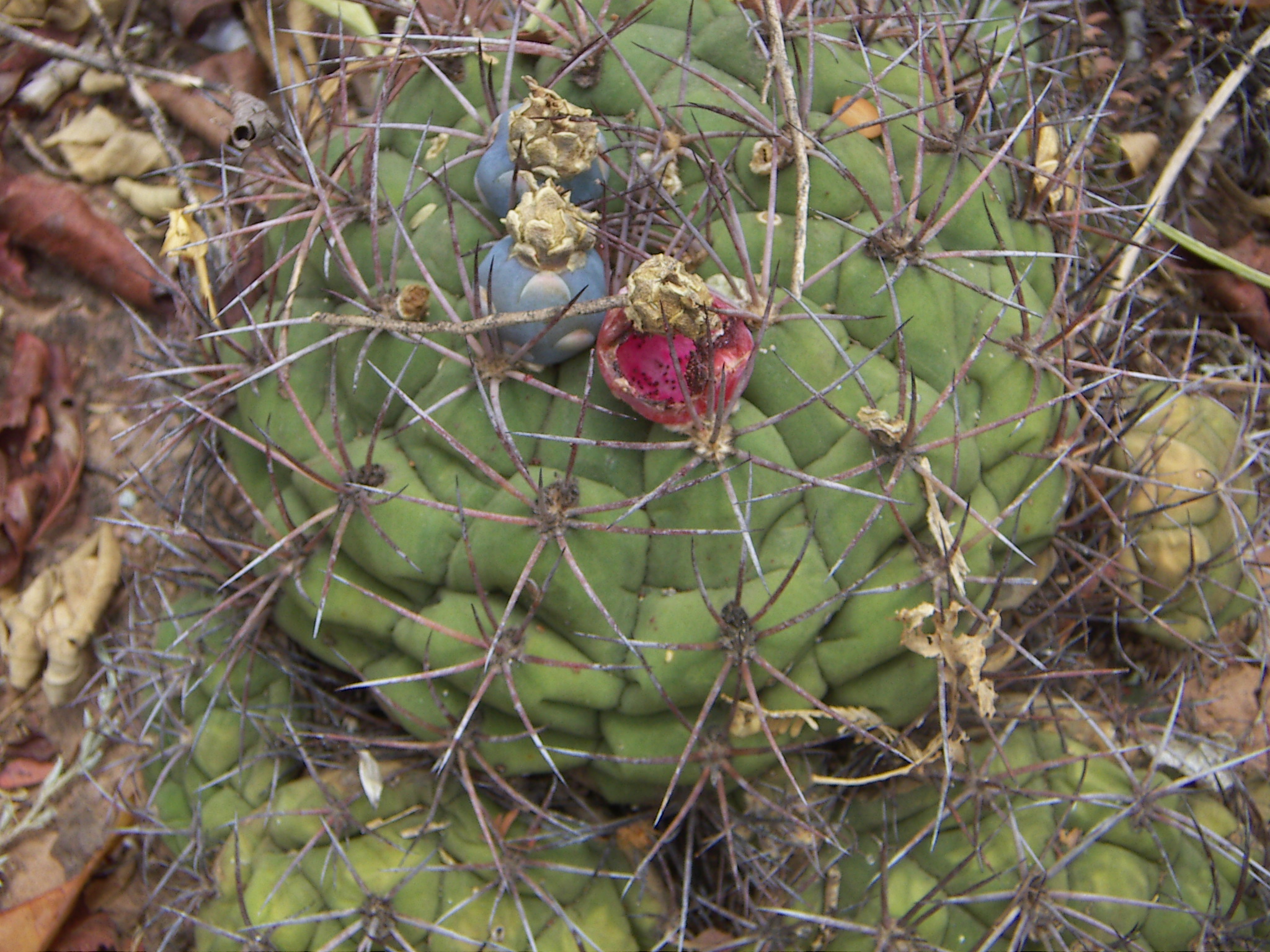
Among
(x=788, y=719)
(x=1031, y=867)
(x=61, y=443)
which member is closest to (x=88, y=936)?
(x=61, y=443)

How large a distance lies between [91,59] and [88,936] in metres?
2.34

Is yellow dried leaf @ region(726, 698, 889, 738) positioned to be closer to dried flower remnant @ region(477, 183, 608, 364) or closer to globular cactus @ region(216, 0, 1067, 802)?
globular cactus @ region(216, 0, 1067, 802)

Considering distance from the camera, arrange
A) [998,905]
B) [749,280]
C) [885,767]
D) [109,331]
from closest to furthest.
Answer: [749,280] < [998,905] < [885,767] < [109,331]

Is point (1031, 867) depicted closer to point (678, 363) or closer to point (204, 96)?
point (678, 363)

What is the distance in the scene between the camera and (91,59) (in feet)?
9.08

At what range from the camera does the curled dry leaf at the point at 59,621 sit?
2621 mm

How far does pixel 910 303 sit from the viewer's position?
176 centimetres

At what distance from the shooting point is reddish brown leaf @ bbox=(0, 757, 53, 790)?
2561 mm

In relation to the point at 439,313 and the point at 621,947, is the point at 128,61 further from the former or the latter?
the point at 621,947

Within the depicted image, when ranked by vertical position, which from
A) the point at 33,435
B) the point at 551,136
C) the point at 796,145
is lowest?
the point at 33,435

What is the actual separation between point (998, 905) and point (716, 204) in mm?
1465

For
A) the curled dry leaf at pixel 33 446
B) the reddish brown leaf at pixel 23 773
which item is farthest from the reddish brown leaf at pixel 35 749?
the curled dry leaf at pixel 33 446

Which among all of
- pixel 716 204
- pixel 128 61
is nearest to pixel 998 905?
pixel 716 204

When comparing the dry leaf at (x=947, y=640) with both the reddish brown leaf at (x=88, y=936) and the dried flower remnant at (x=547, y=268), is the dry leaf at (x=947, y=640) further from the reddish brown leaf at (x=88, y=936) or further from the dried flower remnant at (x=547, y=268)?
the reddish brown leaf at (x=88, y=936)
